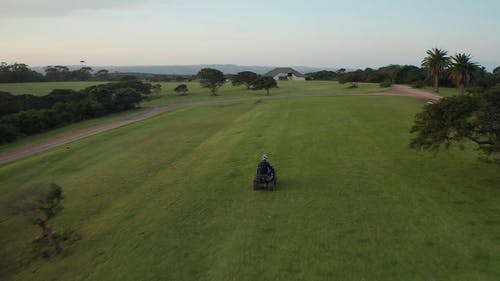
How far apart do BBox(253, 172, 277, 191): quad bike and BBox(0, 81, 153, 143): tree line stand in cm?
3442

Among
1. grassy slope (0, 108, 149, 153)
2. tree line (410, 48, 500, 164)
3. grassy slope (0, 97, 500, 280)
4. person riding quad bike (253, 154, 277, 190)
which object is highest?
tree line (410, 48, 500, 164)

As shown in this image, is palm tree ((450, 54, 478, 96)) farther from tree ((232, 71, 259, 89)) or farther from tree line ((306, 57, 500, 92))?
tree ((232, 71, 259, 89))

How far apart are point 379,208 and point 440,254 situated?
13.6ft

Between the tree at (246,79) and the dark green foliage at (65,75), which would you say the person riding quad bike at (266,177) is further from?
the dark green foliage at (65,75)

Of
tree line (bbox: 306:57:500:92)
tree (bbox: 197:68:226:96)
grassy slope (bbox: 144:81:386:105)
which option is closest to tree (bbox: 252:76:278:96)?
grassy slope (bbox: 144:81:386:105)

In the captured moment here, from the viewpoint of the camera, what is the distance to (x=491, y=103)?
1788 cm

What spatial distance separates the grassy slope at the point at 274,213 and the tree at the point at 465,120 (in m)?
2.44

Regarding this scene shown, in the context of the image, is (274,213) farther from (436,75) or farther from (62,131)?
(436,75)

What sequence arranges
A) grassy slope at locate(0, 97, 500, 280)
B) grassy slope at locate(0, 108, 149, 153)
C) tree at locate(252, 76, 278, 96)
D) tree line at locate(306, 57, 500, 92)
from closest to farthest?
grassy slope at locate(0, 97, 500, 280) → grassy slope at locate(0, 108, 149, 153) → tree line at locate(306, 57, 500, 92) → tree at locate(252, 76, 278, 96)

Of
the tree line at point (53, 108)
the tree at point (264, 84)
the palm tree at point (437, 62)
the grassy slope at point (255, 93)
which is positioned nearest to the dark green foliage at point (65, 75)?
the grassy slope at point (255, 93)

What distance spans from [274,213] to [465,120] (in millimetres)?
9707

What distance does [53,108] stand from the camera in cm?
5544

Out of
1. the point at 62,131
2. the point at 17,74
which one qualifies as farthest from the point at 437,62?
the point at 17,74

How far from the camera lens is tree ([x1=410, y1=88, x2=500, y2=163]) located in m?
17.1
